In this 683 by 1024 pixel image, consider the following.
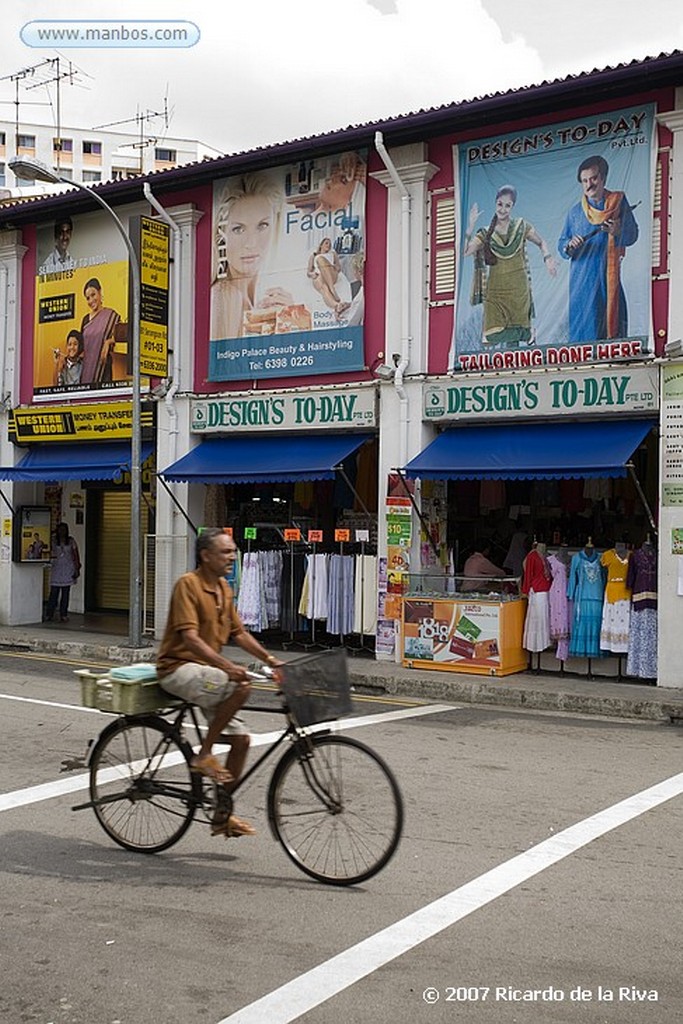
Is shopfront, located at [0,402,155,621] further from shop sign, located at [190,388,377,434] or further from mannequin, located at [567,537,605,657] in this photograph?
mannequin, located at [567,537,605,657]

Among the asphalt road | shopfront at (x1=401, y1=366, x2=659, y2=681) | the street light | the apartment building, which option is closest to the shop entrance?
the street light

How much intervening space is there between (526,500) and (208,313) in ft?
17.8

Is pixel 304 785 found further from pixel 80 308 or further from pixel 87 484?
pixel 87 484

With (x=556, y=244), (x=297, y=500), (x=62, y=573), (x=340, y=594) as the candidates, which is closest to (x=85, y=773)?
(x=340, y=594)

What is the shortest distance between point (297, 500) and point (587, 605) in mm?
5671

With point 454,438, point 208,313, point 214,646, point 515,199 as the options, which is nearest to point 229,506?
point 208,313

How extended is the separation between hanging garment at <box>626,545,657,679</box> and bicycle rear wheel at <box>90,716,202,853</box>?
7908mm

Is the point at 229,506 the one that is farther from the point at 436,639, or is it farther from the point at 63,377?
the point at 436,639

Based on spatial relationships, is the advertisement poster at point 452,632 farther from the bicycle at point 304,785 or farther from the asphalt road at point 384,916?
the bicycle at point 304,785

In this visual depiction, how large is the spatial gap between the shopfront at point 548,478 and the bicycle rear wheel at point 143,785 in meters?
7.33

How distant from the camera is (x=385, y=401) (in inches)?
591

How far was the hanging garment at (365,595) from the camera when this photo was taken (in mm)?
15086

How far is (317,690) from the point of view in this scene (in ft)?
18.9

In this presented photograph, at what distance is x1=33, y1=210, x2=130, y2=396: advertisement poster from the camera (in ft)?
59.1
